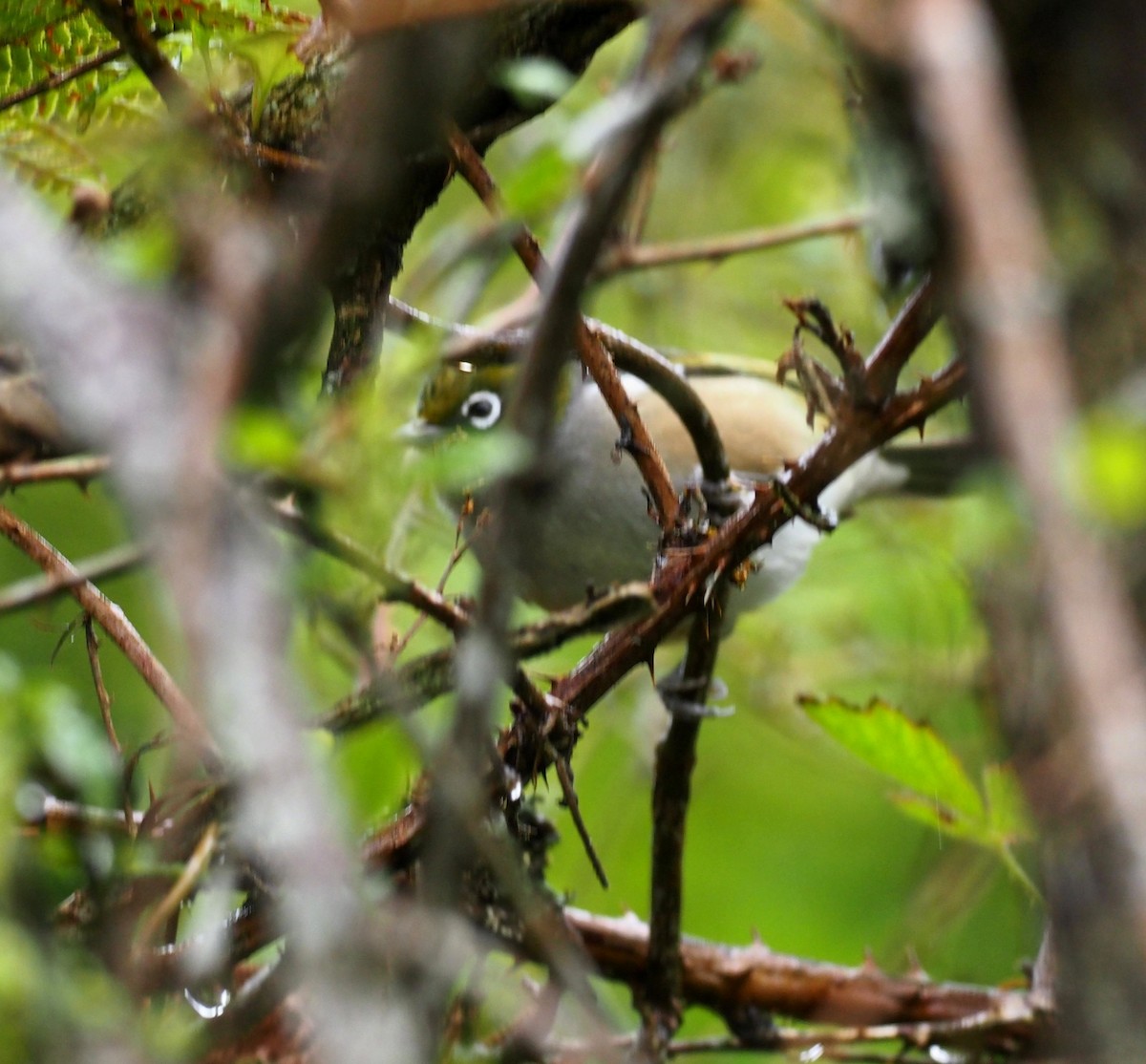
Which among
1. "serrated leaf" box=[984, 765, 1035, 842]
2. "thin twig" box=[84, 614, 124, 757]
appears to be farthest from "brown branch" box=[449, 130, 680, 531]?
"thin twig" box=[84, 614, 124, 757]

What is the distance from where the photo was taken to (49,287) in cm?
111

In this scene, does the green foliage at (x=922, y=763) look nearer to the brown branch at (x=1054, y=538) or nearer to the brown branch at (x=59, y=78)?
the brown branch at (x=1054, y=538)

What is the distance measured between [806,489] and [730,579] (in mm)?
227

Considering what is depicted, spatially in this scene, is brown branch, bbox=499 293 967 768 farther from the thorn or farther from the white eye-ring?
the white eye-ring

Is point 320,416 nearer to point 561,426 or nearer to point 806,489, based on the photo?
point 806,489

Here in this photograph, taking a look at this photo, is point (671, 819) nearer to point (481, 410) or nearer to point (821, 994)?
point (821, 994)

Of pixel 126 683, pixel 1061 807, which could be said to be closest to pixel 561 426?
pixel 126 683

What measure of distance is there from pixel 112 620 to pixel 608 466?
1.93 m

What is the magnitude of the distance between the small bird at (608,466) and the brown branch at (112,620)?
51.9 inches

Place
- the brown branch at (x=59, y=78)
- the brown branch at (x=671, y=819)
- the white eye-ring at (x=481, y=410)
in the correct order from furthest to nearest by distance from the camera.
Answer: the white eye-ring at (x=481, y=410) < the brown branch at (x=671, y=819) < the brown branch at (x=59, y=78)

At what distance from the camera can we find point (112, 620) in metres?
2.27

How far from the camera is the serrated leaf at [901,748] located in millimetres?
2732

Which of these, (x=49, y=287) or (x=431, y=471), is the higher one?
(x=49, y=287)

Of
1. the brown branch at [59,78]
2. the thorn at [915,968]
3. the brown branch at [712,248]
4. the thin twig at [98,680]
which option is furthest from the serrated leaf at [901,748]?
the brown branch at [712,248]
